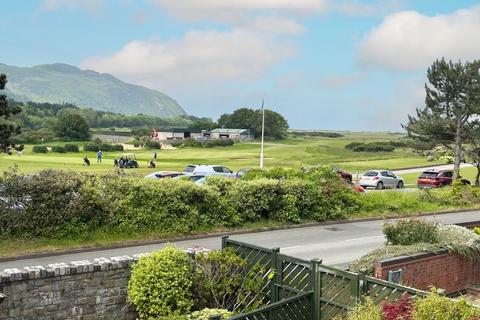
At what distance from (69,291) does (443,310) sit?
7220 millimetres

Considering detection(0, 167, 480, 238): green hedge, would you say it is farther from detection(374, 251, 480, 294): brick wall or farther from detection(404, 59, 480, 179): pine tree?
detection(404, 59, 480, 179): pine tree

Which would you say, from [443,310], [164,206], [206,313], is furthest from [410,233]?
[164,206]

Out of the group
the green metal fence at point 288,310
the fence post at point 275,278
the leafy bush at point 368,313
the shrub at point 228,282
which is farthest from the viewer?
the shrub at point 228,282

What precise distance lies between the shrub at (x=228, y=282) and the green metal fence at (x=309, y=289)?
219 mm

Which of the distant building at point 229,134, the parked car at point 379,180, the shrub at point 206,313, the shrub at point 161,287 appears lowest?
the parked car at point 379,180

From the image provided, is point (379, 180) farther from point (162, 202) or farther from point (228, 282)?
point (228, 282)

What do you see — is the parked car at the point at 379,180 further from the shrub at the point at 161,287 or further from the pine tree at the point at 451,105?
the shrub at the point at 161,287

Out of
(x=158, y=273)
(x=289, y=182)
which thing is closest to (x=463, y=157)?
(x=289, y=182)

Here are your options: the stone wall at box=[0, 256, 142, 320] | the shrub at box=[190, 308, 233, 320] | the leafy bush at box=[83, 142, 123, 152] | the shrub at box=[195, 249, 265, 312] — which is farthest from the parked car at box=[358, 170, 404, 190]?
the leafy bush at box=[83, 142, 123, 152]

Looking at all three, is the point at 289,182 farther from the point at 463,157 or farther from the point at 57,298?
the point at 463,157

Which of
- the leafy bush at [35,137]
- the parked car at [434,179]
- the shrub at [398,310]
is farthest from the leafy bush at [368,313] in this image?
the leafy bush at [35,137]

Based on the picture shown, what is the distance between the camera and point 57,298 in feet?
34.9

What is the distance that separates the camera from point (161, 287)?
1061 centimetres

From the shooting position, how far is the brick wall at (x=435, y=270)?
38.1 feet
